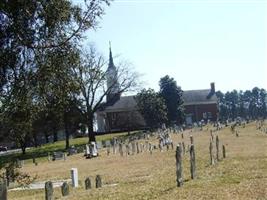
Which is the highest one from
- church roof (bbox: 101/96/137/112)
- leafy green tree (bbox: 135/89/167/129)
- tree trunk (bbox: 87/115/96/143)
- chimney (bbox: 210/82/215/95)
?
chimney (bbox: 210/82/215/95)

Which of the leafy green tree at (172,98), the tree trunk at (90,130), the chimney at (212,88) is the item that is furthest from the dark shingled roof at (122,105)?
the tree trunk at (90,130)

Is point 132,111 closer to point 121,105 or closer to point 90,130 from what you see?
point 121,105

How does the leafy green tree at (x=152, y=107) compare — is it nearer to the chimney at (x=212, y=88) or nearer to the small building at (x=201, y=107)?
the small building at (x=201, y=107)

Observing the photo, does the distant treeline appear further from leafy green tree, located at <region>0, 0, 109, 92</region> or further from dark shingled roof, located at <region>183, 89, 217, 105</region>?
leafy green tree, located at <region>0, 0, 109, 92</region>

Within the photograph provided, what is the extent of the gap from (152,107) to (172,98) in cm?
904

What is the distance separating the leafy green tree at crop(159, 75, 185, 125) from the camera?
331 feet

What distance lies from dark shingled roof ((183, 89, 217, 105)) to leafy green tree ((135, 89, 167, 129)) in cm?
3802

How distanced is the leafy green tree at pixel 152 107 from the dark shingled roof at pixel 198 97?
38.0m

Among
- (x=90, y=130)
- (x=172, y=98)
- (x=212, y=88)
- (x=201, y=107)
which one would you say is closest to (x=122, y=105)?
(x=201, y=107)

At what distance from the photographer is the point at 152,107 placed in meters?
93.4

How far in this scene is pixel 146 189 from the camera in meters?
16.4

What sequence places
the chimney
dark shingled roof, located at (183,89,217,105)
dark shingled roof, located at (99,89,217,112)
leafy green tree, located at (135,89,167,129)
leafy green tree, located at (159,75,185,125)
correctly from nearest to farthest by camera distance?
leafy green tree, located at (135,89,167,129) → leafy green tree, located at (159,75,185,125) → dark shingled roof, located at (99,89,217,112) → dark shingled roof, located at (183,89,217,105) → the chimney

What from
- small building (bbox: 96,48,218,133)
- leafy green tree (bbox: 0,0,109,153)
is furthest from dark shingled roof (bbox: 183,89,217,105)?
leafy green tree (bbox: 0,0,109,153)

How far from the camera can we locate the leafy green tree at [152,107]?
93312mm
